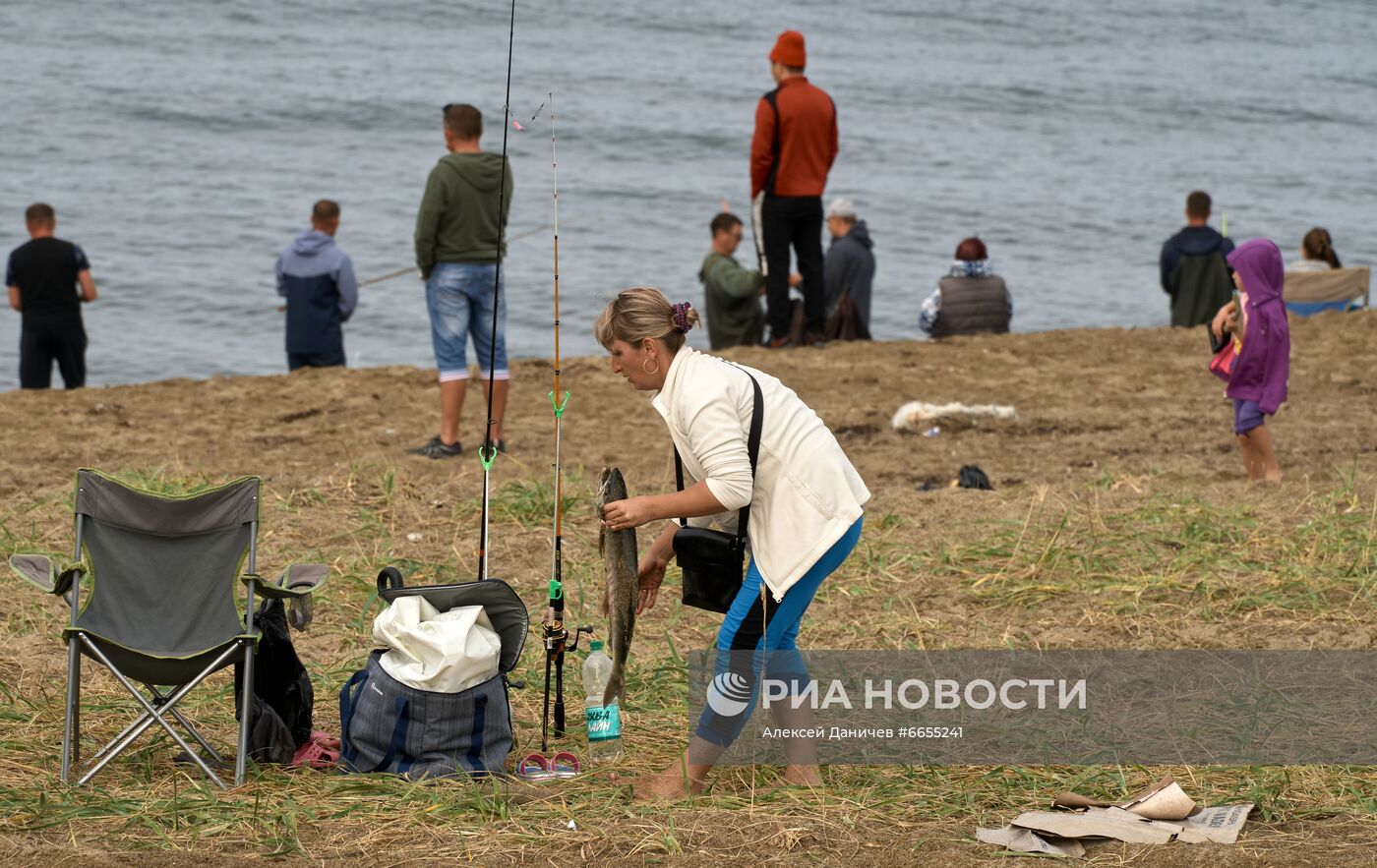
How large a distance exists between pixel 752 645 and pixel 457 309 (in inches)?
181

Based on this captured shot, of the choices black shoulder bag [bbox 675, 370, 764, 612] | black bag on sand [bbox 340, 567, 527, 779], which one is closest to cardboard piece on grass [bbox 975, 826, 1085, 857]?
black shoulder bag [bbox 675, 370, 764, 612]

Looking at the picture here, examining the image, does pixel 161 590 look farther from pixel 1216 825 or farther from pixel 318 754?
pixel 1216 825

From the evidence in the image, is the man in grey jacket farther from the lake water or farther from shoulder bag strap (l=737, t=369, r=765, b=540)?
shoulder bag strap (l=737, t=369, r=765, b=540)

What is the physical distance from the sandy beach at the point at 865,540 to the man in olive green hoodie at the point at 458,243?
1.82ft

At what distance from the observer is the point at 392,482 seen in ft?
26.4

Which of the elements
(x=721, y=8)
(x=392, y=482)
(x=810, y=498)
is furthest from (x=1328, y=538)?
(x=721, y=8)

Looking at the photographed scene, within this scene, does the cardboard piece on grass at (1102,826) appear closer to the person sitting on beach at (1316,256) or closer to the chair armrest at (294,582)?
the chair armrest at (294,582)

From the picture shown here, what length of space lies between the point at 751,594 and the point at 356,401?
20.5ft

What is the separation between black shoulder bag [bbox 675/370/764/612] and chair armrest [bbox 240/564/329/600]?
1.12m

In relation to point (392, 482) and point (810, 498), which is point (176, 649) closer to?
point (810, 498)

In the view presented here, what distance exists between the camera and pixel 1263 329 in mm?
→ 8156

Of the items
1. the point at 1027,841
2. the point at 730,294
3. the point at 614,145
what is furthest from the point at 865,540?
the point at 614,145

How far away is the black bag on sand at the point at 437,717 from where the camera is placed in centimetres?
474

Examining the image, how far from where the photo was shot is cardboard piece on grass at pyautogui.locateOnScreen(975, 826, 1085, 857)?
4.14 metres
